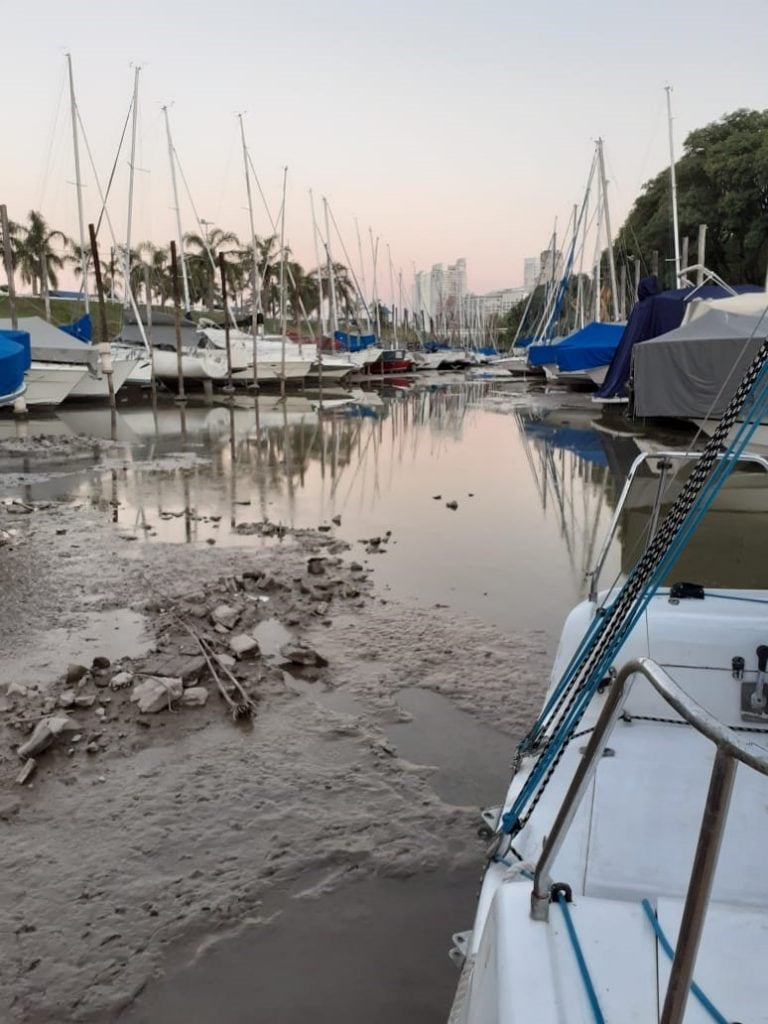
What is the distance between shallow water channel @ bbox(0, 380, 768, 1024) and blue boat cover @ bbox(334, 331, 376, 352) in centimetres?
2534

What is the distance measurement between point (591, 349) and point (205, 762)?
2786cm

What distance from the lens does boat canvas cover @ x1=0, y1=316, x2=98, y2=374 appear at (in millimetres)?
25172

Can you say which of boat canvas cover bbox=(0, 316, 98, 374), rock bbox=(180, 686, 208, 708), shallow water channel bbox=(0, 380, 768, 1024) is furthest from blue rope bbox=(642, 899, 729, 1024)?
boat canvas cover bbox=(0, 316, 98, 374)

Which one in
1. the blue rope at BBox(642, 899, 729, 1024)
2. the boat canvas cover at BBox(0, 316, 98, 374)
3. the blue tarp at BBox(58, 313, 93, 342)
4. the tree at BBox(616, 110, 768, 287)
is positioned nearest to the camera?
the blue rope at BBox(642, 899, 729, 1024)

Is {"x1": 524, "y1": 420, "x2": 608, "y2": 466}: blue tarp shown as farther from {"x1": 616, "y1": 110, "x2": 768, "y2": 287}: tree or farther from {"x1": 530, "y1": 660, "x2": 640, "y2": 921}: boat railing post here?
{"x1": 616, "y1": 110, "x2": 768, "y2": 287}: tree

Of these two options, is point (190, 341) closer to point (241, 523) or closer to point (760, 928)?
point (241, 523)

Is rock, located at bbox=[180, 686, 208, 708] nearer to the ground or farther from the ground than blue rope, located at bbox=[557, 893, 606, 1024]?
nearer to the ground

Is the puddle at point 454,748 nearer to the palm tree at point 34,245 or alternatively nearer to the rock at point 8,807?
the rock at point 8,807

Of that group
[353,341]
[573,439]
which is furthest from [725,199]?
[573,439]

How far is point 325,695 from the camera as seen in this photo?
5078 millimetres

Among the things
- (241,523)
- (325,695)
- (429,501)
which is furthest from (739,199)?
(325,695)

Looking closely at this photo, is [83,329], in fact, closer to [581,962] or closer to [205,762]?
[205,762]

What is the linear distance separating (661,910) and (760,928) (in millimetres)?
236

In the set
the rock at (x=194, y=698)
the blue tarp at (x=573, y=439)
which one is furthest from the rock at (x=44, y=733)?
the blue tarp at (x=573, y=439)
